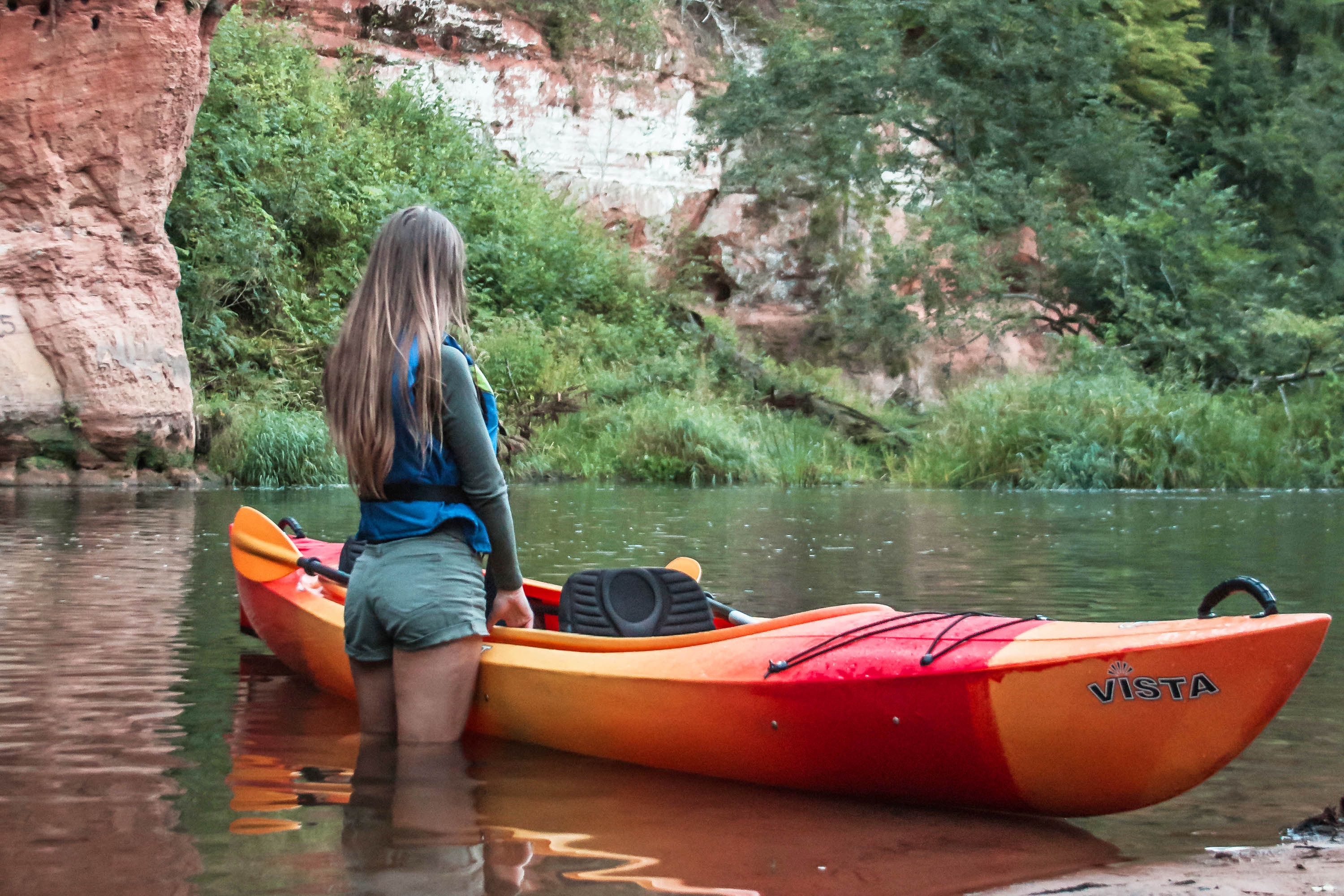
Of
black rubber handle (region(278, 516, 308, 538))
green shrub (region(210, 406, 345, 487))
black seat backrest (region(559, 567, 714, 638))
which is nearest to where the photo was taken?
black seat backrest (region(559, 567, 714, 638))

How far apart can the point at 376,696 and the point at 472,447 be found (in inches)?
30.7

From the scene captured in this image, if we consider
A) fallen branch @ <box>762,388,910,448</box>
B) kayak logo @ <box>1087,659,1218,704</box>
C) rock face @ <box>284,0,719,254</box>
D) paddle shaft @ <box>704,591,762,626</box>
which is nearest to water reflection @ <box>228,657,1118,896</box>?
kayak logo @ <box>1087,659,1218,704</box>

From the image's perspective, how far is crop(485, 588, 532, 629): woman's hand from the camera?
142 inches

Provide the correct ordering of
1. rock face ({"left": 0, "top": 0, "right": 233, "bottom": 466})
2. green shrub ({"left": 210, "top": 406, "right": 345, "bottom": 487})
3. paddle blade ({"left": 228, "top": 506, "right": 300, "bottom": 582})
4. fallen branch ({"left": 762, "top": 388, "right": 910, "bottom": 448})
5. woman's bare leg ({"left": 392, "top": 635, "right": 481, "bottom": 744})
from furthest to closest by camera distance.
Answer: fallen branch ({"left": 762, "top": 388, "right": 910, "bottom": 448})
green shrub ({"left": 210, "top": 406, "right": 345, "bottom": 487})
rock face ({"left": 0, "top": 0, "right": 233, "bottom": 466})
paddle blade ({"left": 228, "top": 506, "right": 300, "bottom": 582})
woman's bare leg ({"left": 392, "top": 635, "right": 481, "bottom": 744})

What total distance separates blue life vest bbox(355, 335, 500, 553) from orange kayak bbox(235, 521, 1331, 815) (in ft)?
1.72

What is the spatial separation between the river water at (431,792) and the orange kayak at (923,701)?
0.30 feet

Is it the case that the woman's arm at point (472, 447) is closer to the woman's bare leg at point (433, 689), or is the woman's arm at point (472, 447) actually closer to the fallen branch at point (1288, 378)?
the woman's bare leg at point (433, 689)

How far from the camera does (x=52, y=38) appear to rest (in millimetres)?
13250

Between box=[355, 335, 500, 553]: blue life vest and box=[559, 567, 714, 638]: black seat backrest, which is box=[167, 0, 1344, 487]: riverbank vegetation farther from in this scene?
box=[355, 335, 500, 553]: blue life vest

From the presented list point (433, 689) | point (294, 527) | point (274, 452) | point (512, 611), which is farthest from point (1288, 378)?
point (433, 689)

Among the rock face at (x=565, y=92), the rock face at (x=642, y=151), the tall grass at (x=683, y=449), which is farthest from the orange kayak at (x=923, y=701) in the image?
the rock face at (x=565, y=92)

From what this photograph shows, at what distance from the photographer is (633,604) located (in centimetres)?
400

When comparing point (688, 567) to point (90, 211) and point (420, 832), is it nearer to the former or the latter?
point (420, 832)

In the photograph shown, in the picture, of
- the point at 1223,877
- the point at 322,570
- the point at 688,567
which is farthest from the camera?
the point at 688,567
